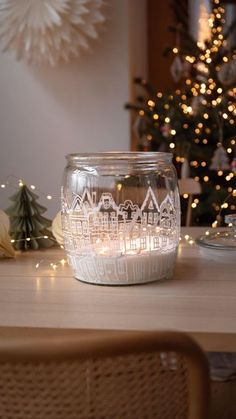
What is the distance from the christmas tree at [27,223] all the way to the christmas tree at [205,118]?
1.47 meters

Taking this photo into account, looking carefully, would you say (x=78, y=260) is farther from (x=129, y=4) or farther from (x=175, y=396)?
(x=129, y=4)

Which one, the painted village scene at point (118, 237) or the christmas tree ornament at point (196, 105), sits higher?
the christmas tree ornament at point (196, 105)

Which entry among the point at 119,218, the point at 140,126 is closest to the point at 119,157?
the point at 119,218

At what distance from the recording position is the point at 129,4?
9.84 feet

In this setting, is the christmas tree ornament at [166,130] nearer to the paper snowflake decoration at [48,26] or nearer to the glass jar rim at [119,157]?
the paper snowflake decoration at [48,26]

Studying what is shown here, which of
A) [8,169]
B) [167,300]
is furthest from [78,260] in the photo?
[8,169]

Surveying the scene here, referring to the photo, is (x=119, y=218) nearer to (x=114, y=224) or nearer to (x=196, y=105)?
(x=114, y=224)

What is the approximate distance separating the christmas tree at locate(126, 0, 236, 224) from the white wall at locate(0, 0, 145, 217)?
21 centimetres

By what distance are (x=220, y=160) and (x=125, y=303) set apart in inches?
68.8

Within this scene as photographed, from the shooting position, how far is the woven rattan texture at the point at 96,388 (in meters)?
0.55

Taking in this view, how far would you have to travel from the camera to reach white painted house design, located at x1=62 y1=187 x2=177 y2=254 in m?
1.04

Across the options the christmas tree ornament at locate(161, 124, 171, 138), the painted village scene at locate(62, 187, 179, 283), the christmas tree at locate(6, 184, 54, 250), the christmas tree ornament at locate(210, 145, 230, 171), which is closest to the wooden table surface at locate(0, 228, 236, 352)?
the painted village scene at locate(62, 187, 179, 283)

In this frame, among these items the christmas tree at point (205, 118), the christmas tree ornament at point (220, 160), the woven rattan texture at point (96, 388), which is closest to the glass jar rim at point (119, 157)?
the woven rattan texture at point (96, 388)

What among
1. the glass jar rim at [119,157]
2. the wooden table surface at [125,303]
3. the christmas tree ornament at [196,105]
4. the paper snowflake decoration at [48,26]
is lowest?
the wooden table surface at [125,303]
